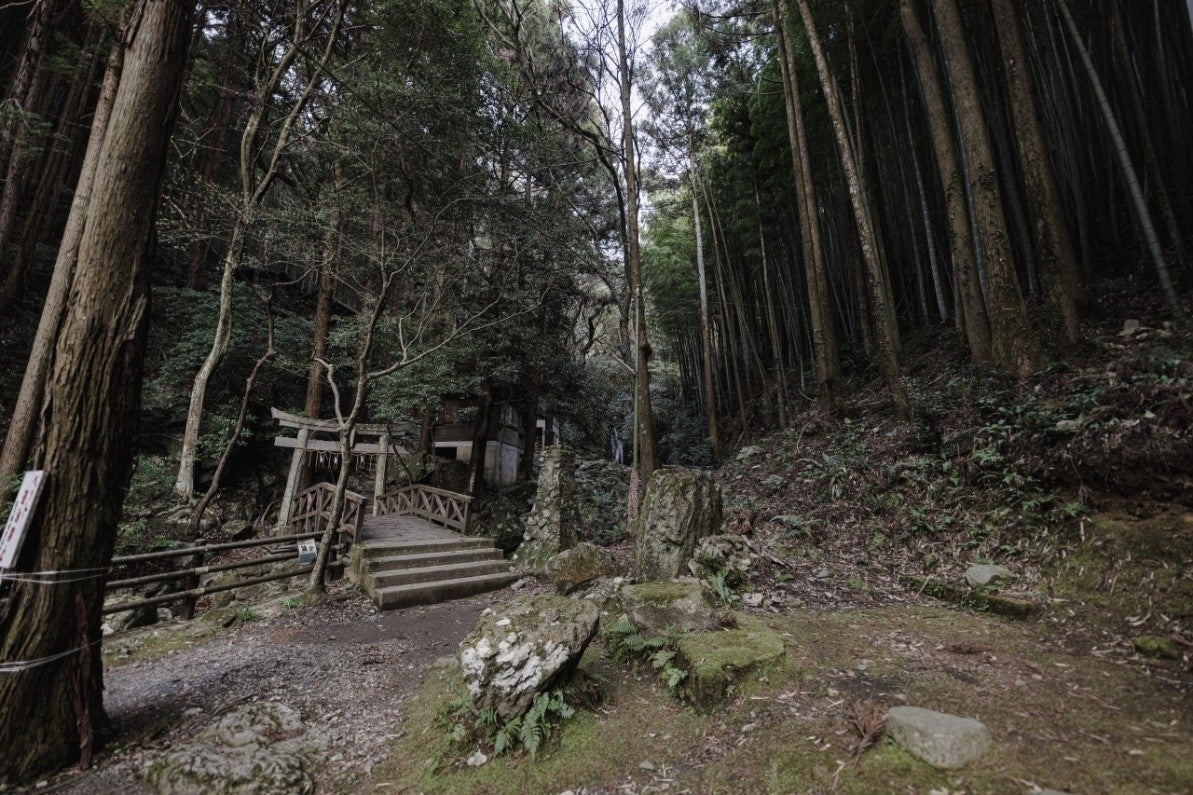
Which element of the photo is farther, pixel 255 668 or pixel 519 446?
pixel 519 446

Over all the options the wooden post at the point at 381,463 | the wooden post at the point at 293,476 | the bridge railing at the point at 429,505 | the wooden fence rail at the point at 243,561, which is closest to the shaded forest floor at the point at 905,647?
the wooden fence rail at the point at 243,561

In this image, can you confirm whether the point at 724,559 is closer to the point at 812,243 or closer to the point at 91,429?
the point at 91,429

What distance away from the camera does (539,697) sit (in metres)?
2.72

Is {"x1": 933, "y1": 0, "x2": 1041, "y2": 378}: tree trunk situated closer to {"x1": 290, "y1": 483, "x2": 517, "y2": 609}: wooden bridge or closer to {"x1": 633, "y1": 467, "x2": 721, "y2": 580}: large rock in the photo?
Result: {"x1": 633, "y1": 467, "x2": 721, "y2": 580}: large rock

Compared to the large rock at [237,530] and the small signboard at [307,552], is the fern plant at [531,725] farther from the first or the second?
the large rock at [237,530]

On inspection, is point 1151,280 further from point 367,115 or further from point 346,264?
point 346,264

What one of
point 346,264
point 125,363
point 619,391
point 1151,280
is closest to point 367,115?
point 346,264

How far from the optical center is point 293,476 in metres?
9.45

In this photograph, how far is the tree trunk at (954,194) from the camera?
6195 millimetres

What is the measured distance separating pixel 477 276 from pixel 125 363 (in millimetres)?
6792

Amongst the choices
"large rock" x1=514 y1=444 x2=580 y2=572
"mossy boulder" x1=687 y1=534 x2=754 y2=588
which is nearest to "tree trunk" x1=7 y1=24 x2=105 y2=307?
"large rock" x1=514 y1=444 x2=580 y2=572

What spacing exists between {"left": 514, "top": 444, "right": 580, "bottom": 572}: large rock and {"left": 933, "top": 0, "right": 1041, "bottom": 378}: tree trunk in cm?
636

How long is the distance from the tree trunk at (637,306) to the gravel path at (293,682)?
11.5 ft

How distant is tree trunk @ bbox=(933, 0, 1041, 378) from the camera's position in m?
5.33
